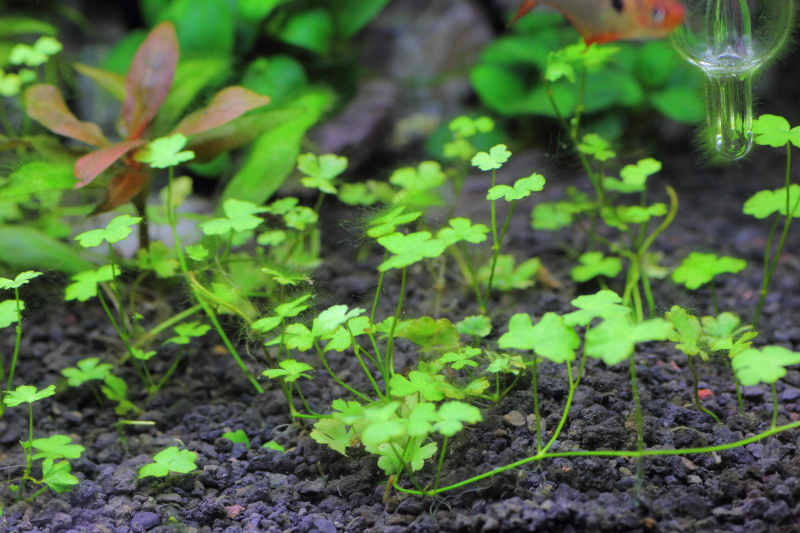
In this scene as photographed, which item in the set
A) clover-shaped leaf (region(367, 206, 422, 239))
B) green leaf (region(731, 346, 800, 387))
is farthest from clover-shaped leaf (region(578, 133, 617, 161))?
green leaf (region(731, 346, 800, 387))

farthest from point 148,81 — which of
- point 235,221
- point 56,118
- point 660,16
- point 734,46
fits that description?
point 734,46

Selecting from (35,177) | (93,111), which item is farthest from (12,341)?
(93,111)

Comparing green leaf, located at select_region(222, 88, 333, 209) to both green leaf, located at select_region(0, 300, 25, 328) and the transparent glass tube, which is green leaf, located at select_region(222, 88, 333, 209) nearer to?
green leaf, located at select_region(0, 300, 25, 328)

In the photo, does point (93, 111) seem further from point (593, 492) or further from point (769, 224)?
point (769, 224)

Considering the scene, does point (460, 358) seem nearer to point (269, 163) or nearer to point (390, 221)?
point (390, 221)

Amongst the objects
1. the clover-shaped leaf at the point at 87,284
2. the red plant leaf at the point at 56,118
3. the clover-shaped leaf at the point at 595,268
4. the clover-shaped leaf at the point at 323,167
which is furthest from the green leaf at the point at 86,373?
the clover-shaped leaf at the point at 595,268
